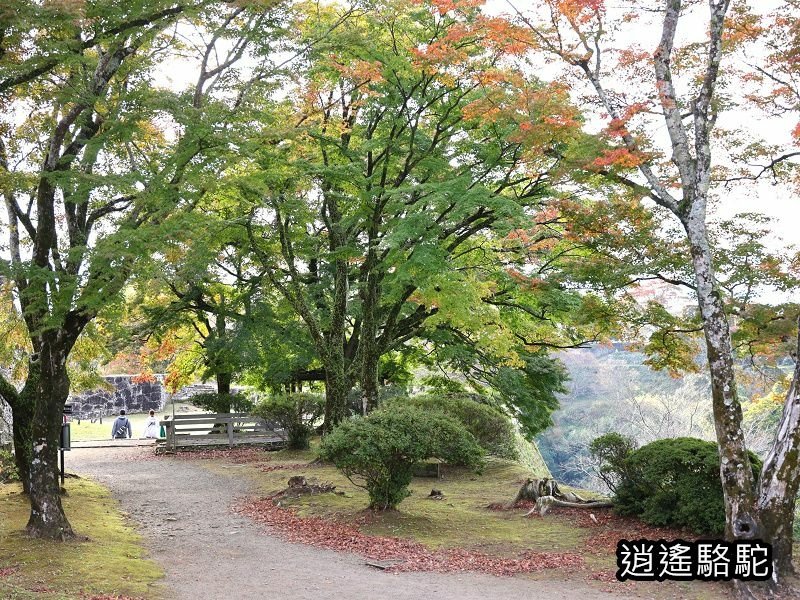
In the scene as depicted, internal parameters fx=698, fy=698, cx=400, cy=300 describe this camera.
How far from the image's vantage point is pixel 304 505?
1157 centimetres

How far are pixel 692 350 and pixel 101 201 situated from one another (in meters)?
8.93

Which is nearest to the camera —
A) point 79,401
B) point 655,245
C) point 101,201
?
point 655,245

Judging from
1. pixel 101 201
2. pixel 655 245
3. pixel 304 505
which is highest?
pixel 101 201

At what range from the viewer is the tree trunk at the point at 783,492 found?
6840 mm

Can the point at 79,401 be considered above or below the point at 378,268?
below

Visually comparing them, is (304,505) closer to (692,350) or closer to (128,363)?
(692,350)

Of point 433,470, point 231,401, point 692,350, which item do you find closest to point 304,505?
point 433,470

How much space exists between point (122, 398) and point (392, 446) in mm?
24626

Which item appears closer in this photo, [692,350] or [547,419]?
[692,350]

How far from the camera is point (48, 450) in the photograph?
875 centimetres

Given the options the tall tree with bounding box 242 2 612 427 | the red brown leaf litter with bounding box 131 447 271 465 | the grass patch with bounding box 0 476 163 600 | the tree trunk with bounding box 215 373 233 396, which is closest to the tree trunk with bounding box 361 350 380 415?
the tall tree with bounding box 242 2 612 427

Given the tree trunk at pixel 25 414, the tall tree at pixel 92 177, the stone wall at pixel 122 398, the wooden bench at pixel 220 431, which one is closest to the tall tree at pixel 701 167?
the tall tree at pixel 92 177


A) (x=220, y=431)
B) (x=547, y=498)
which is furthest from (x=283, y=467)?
Answer: (x=547, y=498)

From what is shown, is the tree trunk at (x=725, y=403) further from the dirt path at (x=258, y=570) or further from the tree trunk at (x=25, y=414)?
the tree trunk at (x=25, y=414)
